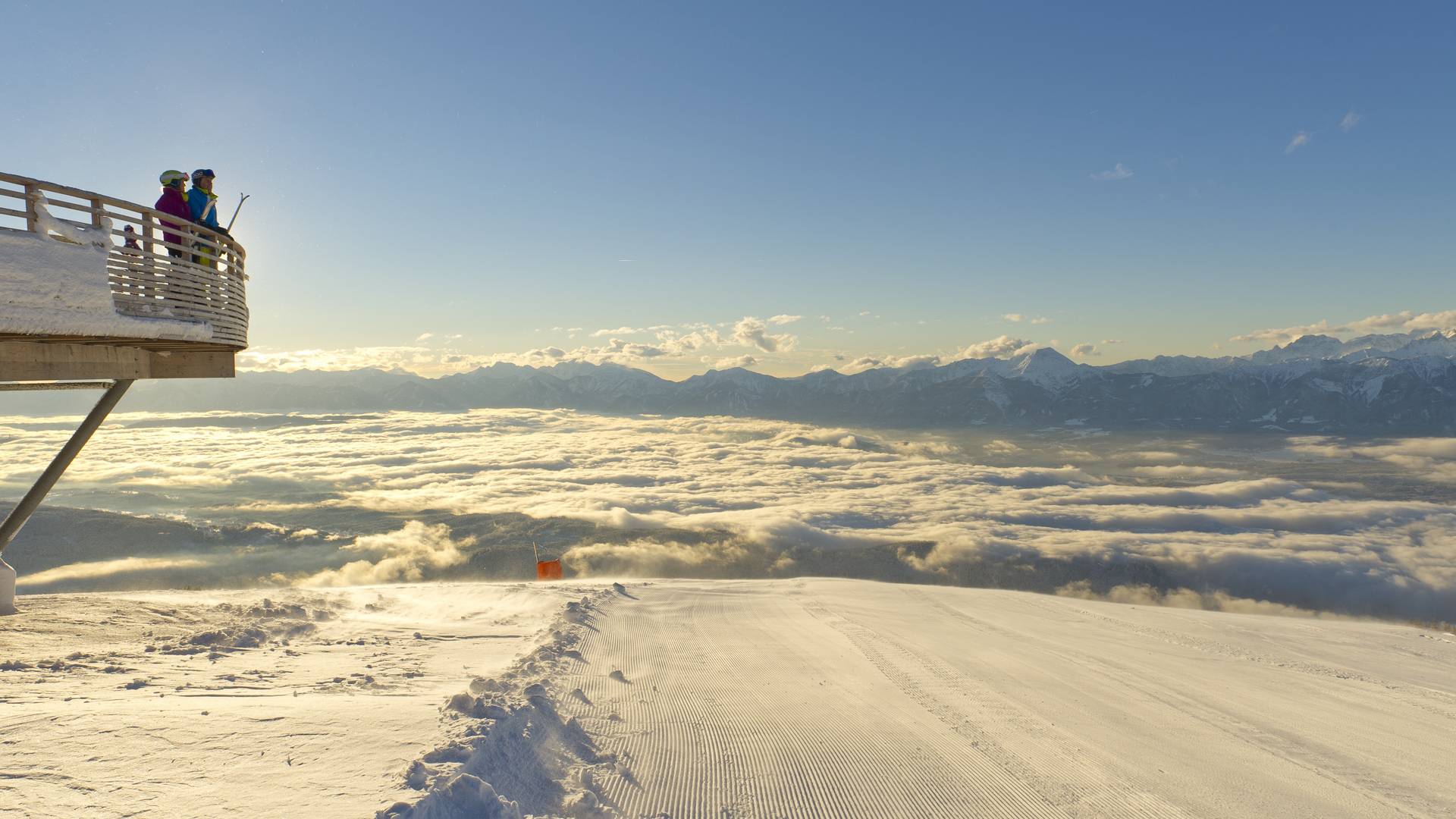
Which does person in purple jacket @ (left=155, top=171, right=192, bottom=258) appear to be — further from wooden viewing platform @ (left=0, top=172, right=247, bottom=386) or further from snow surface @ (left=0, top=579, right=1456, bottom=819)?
snow surface @ (left=0, top=579, right=1456, bottom=819)

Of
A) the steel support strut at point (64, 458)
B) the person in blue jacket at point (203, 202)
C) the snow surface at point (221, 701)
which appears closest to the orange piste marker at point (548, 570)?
the snow surface at point (221, 701)

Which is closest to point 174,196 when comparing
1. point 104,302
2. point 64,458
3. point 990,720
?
point 104,302

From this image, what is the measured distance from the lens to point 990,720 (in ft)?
31.3

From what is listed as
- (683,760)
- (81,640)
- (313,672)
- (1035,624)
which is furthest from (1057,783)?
(81,640)

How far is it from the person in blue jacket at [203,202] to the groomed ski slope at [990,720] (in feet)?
36.2

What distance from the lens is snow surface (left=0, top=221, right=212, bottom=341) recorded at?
8227 mm

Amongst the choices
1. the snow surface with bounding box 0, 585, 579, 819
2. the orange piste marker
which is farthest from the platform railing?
the orange piste marker

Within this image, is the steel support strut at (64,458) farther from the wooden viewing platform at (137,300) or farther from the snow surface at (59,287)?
the snow surface at (59,287)

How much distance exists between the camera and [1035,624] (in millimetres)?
19891

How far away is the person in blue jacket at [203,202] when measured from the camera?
1190cm

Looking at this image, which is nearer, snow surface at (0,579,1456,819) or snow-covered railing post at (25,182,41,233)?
snow surface at (0,579,1456,819)

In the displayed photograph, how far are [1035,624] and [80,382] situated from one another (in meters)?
25.0

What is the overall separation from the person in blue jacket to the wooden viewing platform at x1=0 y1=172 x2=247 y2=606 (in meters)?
0.22

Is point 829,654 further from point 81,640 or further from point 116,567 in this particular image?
point 116,567
